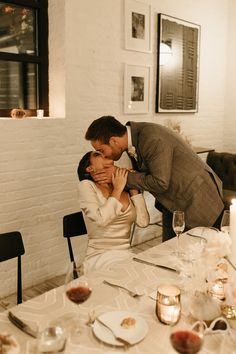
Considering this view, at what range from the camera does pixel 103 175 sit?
2.39 metres

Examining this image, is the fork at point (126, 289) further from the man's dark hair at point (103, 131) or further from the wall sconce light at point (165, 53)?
the wall sconce light at point (165, 53)

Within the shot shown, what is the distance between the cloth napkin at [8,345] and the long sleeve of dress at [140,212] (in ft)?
4.53

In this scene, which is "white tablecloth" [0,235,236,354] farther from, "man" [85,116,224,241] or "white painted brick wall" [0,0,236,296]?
"white painted brick wall" [0,0,236,296]

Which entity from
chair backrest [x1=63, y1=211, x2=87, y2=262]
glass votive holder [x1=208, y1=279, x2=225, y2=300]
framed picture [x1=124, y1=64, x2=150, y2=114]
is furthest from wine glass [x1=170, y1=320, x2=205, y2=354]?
framed picture [x1=124, y1=64, x2=150, y2=114]

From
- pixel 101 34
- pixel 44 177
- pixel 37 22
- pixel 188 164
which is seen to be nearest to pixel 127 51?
pixel 101 34

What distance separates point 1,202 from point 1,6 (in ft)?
5.09

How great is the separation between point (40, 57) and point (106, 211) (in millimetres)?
1843

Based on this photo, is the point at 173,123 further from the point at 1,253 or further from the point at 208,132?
the point at 1,253

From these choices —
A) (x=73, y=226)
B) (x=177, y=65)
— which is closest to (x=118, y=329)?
(x=73, y=226)

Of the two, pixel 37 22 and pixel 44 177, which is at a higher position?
pixel 37 22

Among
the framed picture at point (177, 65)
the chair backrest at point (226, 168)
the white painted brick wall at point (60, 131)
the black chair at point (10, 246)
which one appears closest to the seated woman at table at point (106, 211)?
the black chair at point (10, 246)

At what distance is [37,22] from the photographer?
3.42m

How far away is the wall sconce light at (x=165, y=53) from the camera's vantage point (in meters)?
4.35

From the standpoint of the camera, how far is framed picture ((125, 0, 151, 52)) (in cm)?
388
